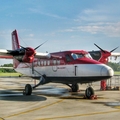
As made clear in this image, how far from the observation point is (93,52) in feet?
70.6

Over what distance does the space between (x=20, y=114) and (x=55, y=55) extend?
917 centimetres

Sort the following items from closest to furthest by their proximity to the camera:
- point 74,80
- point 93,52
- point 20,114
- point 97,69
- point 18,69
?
point 20,114, point 97,69, point 74,80, point 93,52, point 18,69

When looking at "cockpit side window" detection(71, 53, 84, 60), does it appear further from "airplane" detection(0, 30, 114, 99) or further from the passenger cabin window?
the passenger cabin window

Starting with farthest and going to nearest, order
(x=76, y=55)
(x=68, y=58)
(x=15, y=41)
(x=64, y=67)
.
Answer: (x=15, y=41), (x=64, y=67), (x=68, y=58), (x=76, y=55)

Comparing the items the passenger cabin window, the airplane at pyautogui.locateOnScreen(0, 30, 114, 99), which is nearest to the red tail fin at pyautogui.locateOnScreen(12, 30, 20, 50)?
the airplane at pyautogui.locateOnScreen(0, 30, 114, 99)

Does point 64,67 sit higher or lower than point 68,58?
lower

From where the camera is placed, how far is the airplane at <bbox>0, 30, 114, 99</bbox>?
52.4 feet

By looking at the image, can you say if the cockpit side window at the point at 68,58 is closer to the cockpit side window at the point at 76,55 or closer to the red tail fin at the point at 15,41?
the cockpit side window at the point at 76,55

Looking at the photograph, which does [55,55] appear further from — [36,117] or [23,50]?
[36,117]

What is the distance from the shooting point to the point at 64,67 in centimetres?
1800

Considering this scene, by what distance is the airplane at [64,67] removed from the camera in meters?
16.0

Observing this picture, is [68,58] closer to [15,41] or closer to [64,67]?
[64,67]

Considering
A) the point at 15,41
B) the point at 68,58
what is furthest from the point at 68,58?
the point at 15,41

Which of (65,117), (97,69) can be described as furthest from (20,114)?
(97,69)
